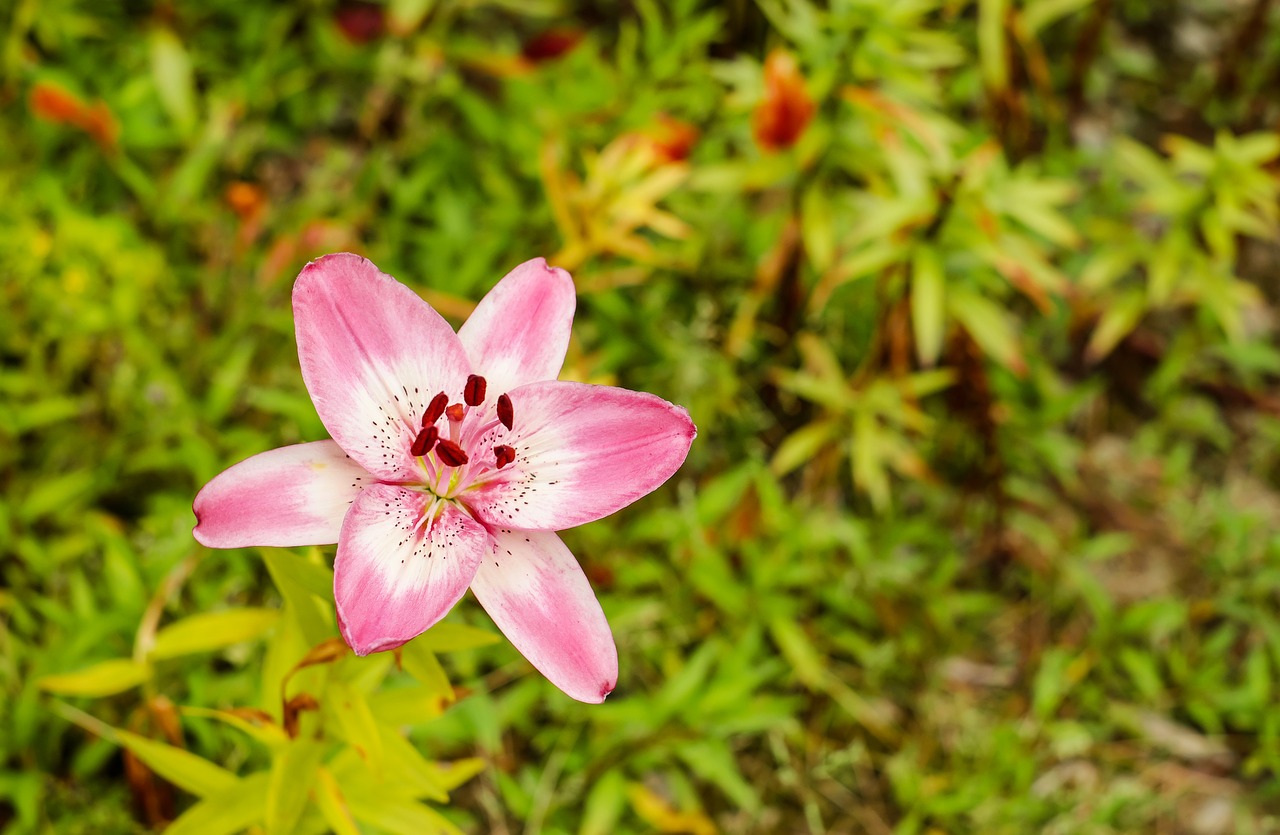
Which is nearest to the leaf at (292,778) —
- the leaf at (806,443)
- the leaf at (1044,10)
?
the leaf at (806,443)

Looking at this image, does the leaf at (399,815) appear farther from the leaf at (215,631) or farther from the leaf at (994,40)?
the leaf at (994,40)

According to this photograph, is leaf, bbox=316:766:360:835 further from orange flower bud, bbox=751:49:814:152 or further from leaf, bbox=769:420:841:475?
orange flower bud, bbox=751:49:814:152

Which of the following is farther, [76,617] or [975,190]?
[975,190]

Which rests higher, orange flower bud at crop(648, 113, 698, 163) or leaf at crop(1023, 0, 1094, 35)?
leaf at crop(1023, 0, 1094, 35)

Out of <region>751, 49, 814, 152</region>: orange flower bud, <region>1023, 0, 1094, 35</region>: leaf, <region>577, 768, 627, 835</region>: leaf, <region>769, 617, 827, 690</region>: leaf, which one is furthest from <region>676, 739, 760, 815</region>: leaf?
<region>1023, 0, 1094, 35</region>: leaf

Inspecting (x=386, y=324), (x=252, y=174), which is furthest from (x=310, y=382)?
(x=252, y=174)

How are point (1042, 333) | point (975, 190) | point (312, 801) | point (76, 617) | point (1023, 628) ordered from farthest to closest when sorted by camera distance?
point (1042, 333) → point (1023, 628) → point (975, 190) → point (76, 617) → point (312, 801)

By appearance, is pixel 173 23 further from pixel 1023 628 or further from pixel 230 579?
pixel 1023 628
